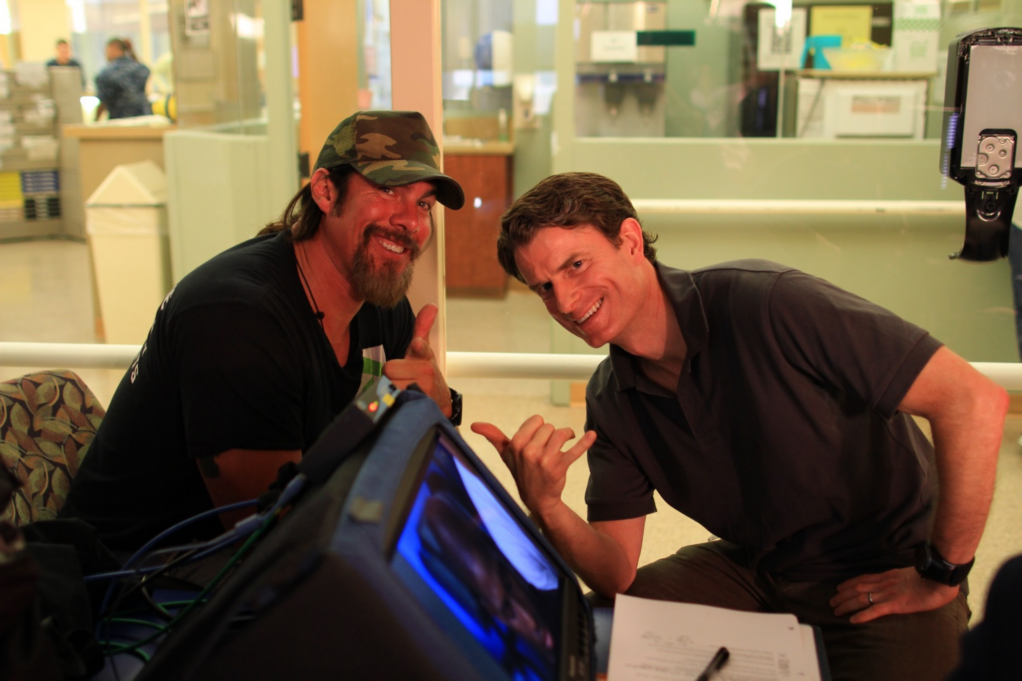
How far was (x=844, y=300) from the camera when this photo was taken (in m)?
1.28

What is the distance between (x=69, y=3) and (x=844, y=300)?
2926 mm

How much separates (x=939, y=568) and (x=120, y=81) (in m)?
3.12

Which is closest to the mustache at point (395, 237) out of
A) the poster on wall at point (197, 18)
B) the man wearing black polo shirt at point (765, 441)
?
the man wearing black polo shirt at point (765, 441)

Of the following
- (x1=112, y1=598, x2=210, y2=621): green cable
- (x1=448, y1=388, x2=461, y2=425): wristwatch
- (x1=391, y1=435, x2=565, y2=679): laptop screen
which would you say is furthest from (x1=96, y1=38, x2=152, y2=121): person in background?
(x1=391, y1=435, x2=565, y2=679): laptop screen

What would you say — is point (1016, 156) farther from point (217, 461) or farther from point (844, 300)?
point (217, 461)

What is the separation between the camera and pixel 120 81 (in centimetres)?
308

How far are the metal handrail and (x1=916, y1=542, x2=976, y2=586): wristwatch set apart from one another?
0.96 metres

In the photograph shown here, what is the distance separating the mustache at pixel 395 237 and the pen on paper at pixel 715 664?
977 millimetres

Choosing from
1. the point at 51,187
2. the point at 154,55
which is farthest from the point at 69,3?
the point at 51,187

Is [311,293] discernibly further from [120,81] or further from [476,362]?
[120,81]

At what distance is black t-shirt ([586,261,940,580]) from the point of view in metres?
1.31

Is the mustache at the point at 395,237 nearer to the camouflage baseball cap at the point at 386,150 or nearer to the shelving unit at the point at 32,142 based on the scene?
the camouflage baseball cap at the point at 386,150

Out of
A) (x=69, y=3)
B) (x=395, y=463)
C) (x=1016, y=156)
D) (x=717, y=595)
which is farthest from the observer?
(x=69, y=3)

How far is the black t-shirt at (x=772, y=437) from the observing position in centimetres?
131
